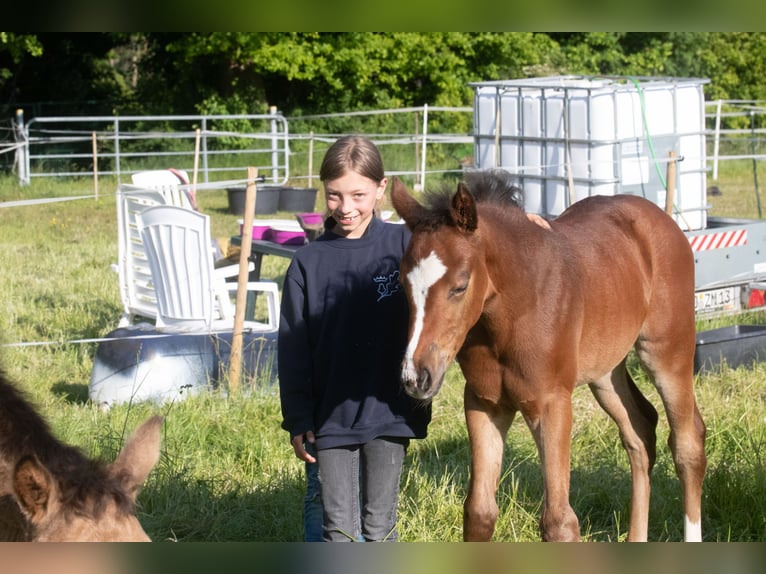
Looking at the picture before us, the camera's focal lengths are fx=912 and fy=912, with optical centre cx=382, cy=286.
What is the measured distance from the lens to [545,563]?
28.2 inches

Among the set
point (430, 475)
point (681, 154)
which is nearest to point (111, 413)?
point (430, 475)

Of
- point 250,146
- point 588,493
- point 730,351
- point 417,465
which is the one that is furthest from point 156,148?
point 588,493

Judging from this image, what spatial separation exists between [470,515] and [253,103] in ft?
72.4

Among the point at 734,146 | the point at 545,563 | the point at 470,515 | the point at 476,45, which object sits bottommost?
the point at 470,515

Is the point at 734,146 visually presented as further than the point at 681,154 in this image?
Yes

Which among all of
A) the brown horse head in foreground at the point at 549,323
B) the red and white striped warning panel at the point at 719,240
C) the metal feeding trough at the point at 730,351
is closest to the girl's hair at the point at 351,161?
the brown horse head in foreground at the point at 549,323

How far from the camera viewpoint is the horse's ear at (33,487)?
225 cm

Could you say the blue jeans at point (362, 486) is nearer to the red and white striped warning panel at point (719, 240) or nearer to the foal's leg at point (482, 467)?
the foal's leg at point (482, 467)

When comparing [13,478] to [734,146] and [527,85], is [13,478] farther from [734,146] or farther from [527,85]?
[734,146]

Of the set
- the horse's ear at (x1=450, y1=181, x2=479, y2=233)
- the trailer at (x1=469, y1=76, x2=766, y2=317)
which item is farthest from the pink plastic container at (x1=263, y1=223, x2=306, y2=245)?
the horse's ear at (x1=450, y1=181, x2=479, y2=233)

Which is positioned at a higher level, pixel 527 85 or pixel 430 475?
pixel 527 85

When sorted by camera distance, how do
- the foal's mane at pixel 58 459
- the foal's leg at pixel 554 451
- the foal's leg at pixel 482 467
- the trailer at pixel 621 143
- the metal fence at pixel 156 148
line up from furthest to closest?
the metal fence at pixel 156 148 < the trailer at pixel 621 143 < the foal's leg at pixel 482 467 < the foal's leg at pixel 554 451 < the foal's mane at pixel 58 459

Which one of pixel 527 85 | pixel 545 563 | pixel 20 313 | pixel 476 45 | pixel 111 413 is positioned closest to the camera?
pixel 545 563

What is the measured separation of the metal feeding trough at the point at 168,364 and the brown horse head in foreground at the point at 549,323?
2707 millimetres
